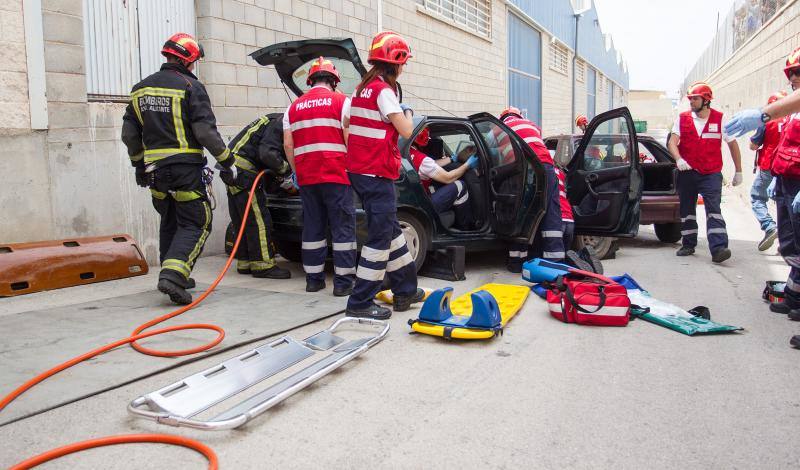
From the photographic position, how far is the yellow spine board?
4043 mm

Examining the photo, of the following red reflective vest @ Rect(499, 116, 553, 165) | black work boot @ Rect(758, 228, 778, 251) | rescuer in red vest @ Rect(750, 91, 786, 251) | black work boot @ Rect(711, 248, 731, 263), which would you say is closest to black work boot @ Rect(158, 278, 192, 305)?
red reflective vest @ Rect(499, 116, 553, 165)

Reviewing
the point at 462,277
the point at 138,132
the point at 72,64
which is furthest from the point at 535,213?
the point at 72,64

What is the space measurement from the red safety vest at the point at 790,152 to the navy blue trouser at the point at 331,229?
3340 mm

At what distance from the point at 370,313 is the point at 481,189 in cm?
235

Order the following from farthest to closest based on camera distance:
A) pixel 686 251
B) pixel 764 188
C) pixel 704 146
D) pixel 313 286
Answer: pixel 764 188 → pixel 686 251 → pixel 704 146 → pixel 313 286

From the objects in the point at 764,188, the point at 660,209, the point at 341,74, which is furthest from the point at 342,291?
the point at 764,188

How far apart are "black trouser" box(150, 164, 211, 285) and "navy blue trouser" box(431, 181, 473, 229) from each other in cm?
231

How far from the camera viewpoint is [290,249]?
665 cm

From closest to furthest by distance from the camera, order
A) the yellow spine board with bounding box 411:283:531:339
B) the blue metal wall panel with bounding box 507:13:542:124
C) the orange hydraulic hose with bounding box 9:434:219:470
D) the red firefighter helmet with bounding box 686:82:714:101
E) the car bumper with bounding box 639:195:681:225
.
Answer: the orange hydraulic hose with bounding box 9:434:219:470 → the yellow spine board with bounding box 411:283:531:339 → the red firefighter helmet with bounding box 686:82:714:101 → the car bumper with bounding box 639:195:681:225 → the blue metal wall panel with bounding box 507:13:542:124

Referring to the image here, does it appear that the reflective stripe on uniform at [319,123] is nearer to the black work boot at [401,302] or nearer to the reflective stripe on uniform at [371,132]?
the reflective stripe on uniform at [371,132]

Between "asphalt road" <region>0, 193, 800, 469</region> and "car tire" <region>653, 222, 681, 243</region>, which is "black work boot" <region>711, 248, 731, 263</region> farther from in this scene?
"asphalt road" <region>0, 193, 800, 469</region>

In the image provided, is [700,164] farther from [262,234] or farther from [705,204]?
[262,234]

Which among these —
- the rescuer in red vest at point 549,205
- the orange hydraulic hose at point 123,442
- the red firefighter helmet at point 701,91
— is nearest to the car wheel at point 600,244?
the rescuer in red vest at point 549,205

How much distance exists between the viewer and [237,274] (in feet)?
21.1
